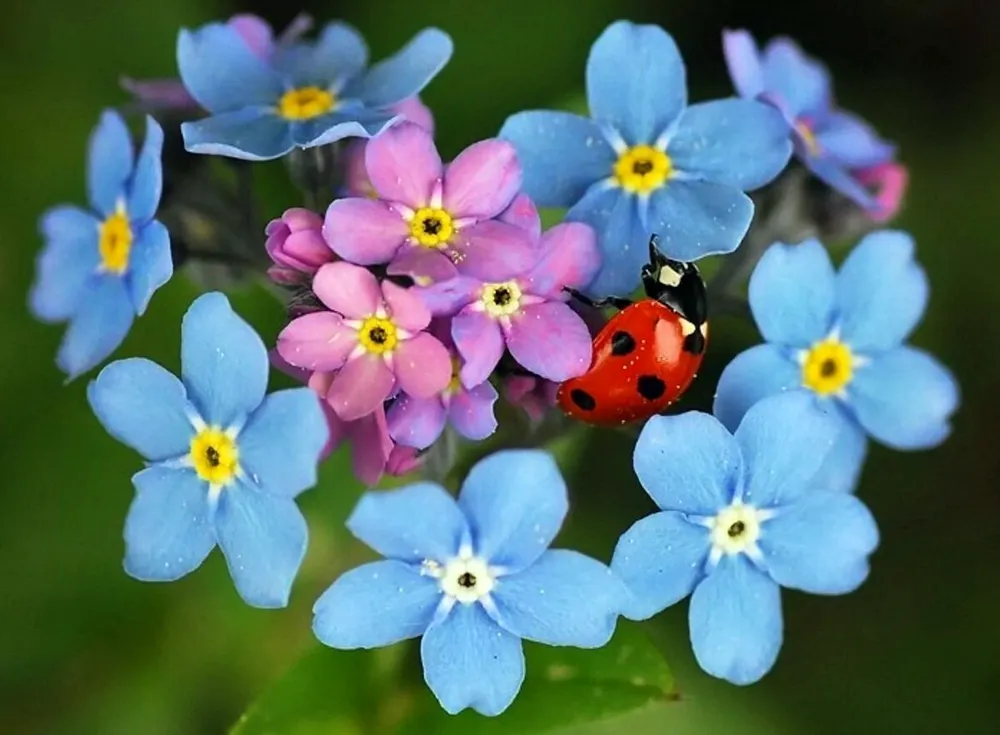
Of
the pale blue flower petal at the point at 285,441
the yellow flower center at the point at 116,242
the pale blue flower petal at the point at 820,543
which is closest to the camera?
the pale blue flower petal at the point at 285,441

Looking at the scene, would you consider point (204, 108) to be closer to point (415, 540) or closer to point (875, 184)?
point (415, 540)

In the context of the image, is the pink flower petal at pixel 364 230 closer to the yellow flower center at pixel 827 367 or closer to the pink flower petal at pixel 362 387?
the pink flower petal at pixel 362 387

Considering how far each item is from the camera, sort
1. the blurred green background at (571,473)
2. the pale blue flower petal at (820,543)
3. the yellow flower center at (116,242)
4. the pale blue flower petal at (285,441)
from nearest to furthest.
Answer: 1. the pale blue flower petal at (285,441)
2. the pale blue flower petal at (820,543)
3. the yellow flower center at (116,242)
4. the blurred green background at (571,473)

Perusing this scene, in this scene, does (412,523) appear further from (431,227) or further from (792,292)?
(792,292)

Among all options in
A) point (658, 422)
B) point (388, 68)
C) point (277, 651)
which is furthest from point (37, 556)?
point (658, 422)

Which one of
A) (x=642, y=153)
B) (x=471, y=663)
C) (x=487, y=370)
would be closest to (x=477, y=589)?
(x=471, y=663)

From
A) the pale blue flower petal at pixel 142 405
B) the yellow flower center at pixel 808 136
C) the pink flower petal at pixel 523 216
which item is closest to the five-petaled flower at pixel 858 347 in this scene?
the yellow flower center at pixel 808 136
